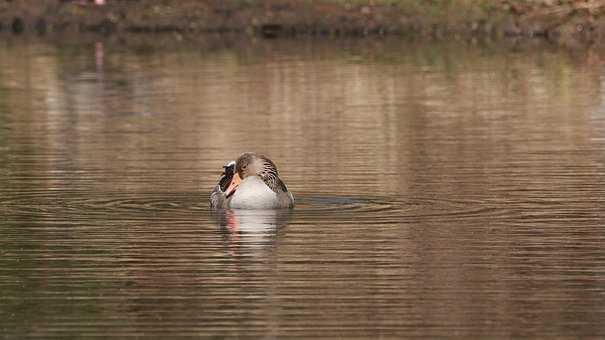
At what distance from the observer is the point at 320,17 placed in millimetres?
59219

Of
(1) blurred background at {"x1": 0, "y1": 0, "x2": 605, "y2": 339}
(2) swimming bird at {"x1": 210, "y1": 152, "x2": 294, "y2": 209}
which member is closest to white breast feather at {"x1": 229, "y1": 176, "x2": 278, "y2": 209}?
(2) swimming bird at {"x1": 210, "y1": 152, "x2": 294, "y2": 209}

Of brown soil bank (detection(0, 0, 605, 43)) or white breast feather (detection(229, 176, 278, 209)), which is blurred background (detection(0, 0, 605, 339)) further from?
brown soil bank (detection(0, 0, 605, 43))

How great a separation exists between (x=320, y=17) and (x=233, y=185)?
40578 millimetres

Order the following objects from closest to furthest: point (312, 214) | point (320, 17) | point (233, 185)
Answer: point (312, 214) → point (233, 185) → point (320, 17)

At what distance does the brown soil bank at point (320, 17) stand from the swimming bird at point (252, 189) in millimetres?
37964

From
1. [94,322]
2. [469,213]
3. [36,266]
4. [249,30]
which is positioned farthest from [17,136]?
[249,30]

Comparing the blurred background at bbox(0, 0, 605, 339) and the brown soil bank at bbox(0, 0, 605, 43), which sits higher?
the brown soil bank at bbox(0, 0, 605, 43)

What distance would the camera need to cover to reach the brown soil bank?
58031 mm

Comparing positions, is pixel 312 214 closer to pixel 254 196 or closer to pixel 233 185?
pixel 254 196

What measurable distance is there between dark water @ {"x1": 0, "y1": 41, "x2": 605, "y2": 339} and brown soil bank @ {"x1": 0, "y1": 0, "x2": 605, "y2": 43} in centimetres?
2031

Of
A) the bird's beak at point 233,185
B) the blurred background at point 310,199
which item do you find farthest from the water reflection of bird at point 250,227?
the bird's beak at point 233,185

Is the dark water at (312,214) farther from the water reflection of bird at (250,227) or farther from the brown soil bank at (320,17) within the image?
the brown soil bank at (320,17)

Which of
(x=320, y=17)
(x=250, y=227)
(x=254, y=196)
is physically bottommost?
(x=250, y=227)

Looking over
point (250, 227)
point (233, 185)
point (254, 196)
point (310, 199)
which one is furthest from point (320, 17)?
point (250, 227)
